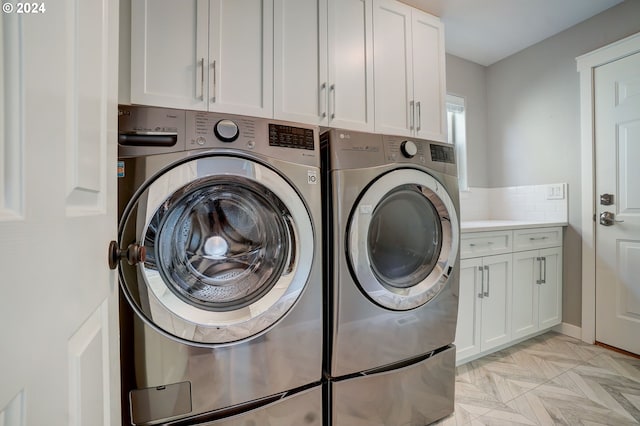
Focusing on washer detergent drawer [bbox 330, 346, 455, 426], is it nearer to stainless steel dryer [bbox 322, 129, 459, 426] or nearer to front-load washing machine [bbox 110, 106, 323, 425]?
stainless steel dryer [bbox 322, 129, 459, 426]

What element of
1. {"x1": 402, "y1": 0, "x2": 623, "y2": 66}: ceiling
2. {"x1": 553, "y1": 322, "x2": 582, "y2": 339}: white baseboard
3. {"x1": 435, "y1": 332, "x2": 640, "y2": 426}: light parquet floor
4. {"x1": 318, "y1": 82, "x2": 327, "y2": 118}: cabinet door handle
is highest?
{"x1": 402, "y1": 0, "x2": 623, "y2": 66}: ceiling

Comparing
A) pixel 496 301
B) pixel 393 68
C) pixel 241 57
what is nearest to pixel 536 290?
pixel 496 301

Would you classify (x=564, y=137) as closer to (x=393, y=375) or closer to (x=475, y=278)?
(x=475, y=278)

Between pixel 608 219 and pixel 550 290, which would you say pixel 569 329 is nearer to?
pixel 550 290

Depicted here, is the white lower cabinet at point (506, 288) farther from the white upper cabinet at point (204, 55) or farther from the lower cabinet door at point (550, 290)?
the white upper cabinet at point (204, 55)

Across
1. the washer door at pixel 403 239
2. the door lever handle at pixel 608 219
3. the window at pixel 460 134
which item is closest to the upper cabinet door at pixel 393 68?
the washer door at pixel 403 239

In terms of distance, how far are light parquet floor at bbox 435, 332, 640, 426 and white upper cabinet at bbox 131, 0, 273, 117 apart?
177cm

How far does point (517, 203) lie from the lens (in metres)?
2.49

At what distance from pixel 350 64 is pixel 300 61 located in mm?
295

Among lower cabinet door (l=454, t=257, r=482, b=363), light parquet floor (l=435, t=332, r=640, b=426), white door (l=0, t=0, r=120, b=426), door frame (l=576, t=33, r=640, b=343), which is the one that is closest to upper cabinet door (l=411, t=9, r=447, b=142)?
lower cabinet door (l=454, t=257, r=482, b=363)

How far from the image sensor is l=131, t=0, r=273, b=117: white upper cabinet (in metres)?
1.08

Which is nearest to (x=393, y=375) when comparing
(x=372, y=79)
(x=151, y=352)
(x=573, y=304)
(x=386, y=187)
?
(x=386, y=187)

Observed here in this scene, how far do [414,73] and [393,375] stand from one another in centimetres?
163

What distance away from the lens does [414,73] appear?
1.68 meters
